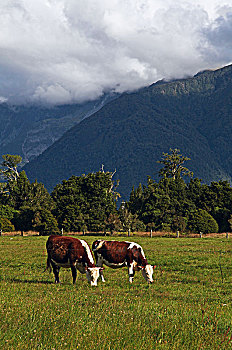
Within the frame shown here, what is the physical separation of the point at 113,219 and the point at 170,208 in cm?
1556

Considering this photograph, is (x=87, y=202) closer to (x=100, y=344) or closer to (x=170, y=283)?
(x=170, y=283)

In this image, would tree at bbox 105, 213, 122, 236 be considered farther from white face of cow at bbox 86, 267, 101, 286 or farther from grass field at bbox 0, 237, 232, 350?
white face of cow at bbox 86, 267, 101, 286

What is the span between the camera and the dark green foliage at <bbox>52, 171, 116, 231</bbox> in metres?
70.1

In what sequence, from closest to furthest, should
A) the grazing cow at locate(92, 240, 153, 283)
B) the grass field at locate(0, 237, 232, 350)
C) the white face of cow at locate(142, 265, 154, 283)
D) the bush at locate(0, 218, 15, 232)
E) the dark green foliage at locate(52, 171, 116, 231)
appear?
the grass field at locate(0, 237, 232, 350), the white face of cow at locate(142, 265, 154, 283), the grazing cow at locate(92, 240, 153, 283), the dark green foliage at locate(52, 171, 116, 231), the bush at locate(0, 218, 15, 232)

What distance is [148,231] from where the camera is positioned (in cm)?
7281

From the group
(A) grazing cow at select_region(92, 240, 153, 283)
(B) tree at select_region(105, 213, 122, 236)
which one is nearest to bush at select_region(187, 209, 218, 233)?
(B) tree at select_region(105, 213, 122, 236)

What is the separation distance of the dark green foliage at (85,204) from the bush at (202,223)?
16373 mm

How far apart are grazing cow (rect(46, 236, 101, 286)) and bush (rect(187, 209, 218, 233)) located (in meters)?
52.9

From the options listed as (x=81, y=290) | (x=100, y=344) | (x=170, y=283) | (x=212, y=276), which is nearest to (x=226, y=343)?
(x=100, y=344)

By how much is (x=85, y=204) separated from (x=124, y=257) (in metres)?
55.0

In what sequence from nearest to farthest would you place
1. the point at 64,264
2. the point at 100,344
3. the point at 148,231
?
the point at 100,344 < the point at 64,264 < the point at 148,231

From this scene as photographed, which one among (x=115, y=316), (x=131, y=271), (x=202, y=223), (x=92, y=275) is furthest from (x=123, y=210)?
(x=115, y=316)

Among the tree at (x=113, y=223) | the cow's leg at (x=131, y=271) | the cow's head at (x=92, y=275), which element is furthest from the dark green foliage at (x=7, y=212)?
the cow's head at (x=92, y=275)

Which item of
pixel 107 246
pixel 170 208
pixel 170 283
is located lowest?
pixel 170 283
